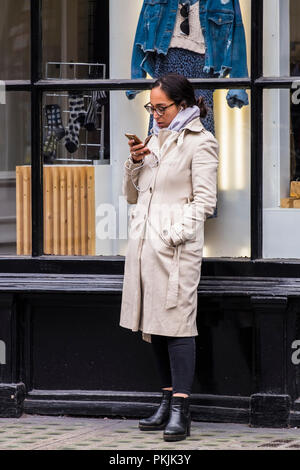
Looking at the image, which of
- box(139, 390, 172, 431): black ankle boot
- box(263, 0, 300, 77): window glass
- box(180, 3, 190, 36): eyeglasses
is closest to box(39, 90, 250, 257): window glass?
box(180, 3, 190, 36): eyeglasses

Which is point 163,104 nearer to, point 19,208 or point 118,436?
point 19,208

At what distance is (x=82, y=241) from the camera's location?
24.1 feet

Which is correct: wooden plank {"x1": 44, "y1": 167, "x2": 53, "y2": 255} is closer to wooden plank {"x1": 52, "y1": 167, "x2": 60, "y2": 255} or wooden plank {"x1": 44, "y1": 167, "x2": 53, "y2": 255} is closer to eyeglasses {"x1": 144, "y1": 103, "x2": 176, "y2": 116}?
wooden plank {"x1": 52, "y1": 167, "x2": 60, "y2": 255}

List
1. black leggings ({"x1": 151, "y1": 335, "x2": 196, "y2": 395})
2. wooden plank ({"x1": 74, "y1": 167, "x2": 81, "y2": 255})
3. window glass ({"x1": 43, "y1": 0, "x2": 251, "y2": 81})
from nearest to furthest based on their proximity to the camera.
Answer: black leggings ({"x1": 151, "y1": 335, "x2": 196, "y2": 395}), window glass ({"x1": 43, "y1": 0, "x2": 251, "y2": 81}), wooden plank ({"x1": 74, "y1": 167, "x2": 81, "y2": 255})

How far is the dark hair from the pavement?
182 cm

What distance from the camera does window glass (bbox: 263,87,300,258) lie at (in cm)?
706

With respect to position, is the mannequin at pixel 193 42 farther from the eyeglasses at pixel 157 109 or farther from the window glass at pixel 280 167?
the eyeglasses at pixel 157 109

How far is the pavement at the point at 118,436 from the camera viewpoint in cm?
641

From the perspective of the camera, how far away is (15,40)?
24.1 ft

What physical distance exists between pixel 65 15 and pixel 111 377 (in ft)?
7.12

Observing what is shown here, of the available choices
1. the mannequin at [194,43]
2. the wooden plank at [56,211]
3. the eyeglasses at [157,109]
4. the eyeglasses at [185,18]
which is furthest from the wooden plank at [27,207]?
the eyeglasses at [185,18]

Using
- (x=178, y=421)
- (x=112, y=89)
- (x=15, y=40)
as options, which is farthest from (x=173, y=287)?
(x=15, y=40)

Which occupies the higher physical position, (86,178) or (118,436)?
(86,178)

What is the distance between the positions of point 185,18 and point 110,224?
1307 millimetres
